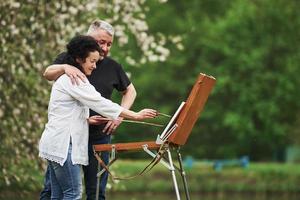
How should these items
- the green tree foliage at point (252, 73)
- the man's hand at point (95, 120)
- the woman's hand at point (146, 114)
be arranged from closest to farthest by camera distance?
the woman's hand at point (146, 114) → the man's hand at point (95, 120) → the green tree foliage at point (252, 73)

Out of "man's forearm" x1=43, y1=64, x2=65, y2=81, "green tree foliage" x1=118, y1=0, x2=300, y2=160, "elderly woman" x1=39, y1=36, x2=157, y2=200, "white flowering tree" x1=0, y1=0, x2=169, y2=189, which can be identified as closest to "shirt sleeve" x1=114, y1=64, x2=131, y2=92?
"man's forearm" x1=43, y1=64, x2=65, y2=81

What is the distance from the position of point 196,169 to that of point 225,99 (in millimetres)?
13306

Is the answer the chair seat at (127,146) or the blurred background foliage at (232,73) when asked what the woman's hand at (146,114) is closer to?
the chair seat at (127,146)

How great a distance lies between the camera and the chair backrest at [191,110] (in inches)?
292

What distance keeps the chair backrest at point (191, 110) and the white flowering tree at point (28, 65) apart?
5246 millimetres

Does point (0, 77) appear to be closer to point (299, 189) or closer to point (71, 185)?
point (71, 185)

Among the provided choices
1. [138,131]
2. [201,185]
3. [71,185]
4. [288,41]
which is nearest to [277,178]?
[201,185]

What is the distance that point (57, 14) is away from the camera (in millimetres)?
13070

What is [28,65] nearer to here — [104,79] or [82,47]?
[104,79]

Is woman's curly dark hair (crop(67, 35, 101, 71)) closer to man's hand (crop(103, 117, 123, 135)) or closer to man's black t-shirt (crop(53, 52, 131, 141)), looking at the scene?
man's black t-shirt (crop(53, 52, 131, 141))

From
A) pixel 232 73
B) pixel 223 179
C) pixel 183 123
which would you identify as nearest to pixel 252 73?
pixel 232 73

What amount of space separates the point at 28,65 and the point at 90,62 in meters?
5.46

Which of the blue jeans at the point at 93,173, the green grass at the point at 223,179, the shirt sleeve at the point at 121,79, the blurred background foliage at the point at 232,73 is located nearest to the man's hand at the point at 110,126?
the blue jeans at the point at 93,173

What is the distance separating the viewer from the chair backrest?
7.42 metres
